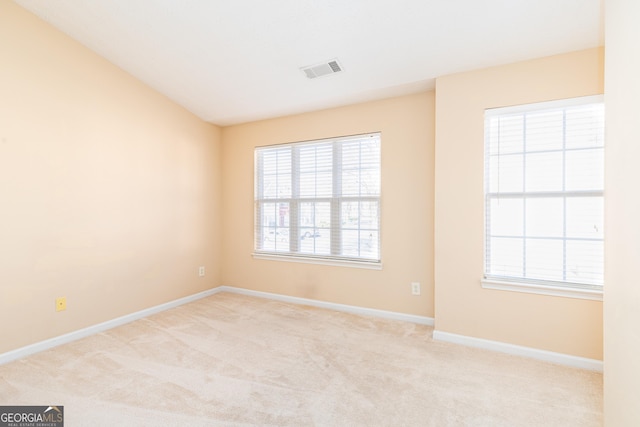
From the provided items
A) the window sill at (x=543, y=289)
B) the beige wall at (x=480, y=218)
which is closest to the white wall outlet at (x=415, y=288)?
the beige wall at (x=480, y=218)

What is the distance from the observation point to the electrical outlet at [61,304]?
2671 millimetres

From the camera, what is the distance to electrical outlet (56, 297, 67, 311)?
8.76 ft

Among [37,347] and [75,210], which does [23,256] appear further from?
[37,347]

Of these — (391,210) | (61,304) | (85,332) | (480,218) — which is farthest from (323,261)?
(61,304)

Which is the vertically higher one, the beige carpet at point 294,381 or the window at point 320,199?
the window at point 320,199

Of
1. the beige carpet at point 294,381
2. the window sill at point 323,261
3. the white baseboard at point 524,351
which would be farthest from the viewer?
the window sill at point 323,261

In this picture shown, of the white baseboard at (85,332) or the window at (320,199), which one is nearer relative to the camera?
the white baseboard at (85,332)

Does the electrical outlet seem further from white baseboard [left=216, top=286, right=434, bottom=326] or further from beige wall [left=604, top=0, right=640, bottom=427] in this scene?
beige wall [left=604, top=0, right=640, bottom=427]

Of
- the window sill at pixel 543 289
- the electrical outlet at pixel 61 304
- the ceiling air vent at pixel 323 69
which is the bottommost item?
the electrical outlet at pixel 61 304

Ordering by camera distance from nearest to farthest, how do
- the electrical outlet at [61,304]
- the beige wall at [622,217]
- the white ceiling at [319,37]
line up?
the beige wall at [622,217] → the white ceiling at [319,37] → the electrical outlet at [61,304]

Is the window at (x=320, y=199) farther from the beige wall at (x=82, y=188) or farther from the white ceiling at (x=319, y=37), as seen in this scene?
the beige wall at (x=82, y=188)

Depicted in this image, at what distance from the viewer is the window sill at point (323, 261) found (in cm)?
339

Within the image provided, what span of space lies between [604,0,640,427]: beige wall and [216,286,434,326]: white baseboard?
68.3 inches

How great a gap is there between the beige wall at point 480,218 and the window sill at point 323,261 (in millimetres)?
788
